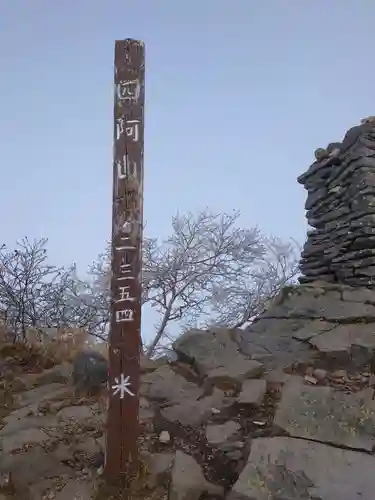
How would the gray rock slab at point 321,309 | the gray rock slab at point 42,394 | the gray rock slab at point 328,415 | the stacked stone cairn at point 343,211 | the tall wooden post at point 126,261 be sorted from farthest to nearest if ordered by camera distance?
the stacked stone cairn at point 343,211, the gray rock slab at point 321,309, the gray rock slab at point 42,394, the gray rock slab at point 328,415, the tall wooden post at point 126,261

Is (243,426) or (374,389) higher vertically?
(374,389)

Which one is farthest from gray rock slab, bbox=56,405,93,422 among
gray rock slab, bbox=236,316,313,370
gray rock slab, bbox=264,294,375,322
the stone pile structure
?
gray rock slab, bbox=264,294,375,322

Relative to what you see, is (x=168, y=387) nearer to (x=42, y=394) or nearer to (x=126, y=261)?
(x=42, y=394)

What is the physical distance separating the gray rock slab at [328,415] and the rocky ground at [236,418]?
0.4 inches

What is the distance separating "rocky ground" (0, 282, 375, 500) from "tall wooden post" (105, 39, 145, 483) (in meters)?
0.32

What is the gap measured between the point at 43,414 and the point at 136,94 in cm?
309

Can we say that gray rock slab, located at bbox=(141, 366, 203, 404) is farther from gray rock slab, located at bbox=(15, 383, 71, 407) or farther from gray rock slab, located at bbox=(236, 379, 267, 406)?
gray rock slab, located at bbox=(15, 383, 71, 407)

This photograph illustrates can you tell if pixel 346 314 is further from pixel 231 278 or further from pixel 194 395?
pixel 231 278

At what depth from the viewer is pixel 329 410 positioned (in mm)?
3422

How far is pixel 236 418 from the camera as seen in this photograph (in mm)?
3654

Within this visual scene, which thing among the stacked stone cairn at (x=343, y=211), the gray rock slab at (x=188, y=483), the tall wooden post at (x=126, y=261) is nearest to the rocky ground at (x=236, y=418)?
the gray rock slab at (x=188, y=483)

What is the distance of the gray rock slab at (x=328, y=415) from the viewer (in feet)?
10.3

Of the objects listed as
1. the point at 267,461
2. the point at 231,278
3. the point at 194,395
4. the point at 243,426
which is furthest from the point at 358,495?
the point at 231,278

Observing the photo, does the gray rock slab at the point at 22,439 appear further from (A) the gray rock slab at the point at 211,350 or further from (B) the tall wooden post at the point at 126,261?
(A) the gray rock slab at the point at 211,350
